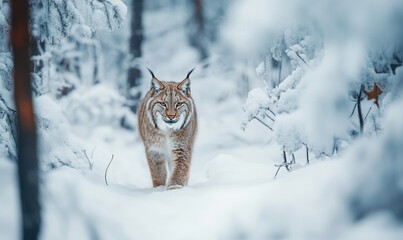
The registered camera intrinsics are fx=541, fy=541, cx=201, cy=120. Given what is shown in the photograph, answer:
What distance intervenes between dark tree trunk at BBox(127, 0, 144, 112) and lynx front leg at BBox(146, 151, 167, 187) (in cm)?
715

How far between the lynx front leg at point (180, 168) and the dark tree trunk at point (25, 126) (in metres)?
2.79

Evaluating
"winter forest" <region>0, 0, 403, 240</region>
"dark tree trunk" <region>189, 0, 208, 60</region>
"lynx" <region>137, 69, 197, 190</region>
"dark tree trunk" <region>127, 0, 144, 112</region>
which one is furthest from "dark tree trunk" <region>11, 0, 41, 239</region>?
"dark tree trunk" <region>189, 0, 208, 60</region>

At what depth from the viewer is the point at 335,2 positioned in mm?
3045

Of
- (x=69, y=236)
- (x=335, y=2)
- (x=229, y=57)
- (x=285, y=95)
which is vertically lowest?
(x=69, y=236)

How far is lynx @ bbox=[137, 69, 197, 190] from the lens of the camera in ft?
21.1

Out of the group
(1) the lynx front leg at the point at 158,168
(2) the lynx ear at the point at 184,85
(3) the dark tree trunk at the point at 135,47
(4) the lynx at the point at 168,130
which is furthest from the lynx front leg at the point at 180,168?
(3) the dark tree trunk at the point at 135,47

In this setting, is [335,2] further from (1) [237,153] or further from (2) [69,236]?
(1) [237,153]

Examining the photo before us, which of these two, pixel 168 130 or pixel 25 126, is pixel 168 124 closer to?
pixel 168 130

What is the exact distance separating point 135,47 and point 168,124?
312 inches

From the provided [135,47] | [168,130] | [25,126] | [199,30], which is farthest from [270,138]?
[199,30]

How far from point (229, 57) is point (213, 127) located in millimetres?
2623

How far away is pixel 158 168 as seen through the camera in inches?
260

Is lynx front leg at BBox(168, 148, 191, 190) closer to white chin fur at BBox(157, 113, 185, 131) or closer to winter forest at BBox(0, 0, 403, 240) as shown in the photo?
winter forest at BBox(0, 0, 403, 240)

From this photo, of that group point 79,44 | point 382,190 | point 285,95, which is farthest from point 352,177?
point 79,44
